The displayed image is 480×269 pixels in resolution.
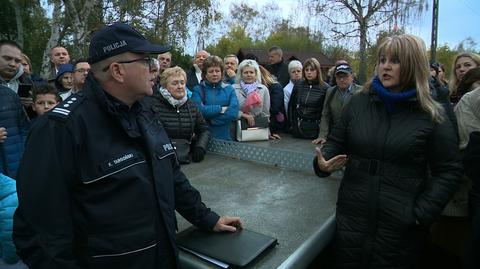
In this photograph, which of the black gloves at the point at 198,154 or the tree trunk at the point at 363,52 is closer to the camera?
the black gloves at the point at 198,154

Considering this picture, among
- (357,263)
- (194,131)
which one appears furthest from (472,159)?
(194,131)

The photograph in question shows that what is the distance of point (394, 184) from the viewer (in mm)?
1912

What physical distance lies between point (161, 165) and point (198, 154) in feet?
5.14

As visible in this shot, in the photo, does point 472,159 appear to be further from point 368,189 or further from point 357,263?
point 357,263

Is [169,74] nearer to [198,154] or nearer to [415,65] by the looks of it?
[198,154]

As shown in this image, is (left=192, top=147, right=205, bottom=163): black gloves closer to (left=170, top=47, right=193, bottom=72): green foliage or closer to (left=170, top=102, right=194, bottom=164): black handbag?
(left=170, top=102, right=194, bottom=164): black handbag

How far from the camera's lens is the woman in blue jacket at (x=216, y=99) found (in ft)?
12.6

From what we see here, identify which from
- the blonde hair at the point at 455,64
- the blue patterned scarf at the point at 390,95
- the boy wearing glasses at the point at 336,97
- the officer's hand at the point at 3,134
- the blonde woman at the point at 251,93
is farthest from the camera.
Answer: the blonde woman at the point at 251,93

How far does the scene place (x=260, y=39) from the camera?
162ft

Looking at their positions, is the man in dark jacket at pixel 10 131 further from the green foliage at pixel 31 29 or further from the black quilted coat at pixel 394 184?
the green foliage at pixel 31 29

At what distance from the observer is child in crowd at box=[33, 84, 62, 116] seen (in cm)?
322

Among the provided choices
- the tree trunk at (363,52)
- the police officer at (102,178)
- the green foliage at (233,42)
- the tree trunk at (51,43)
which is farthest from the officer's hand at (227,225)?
the green foliage at (233,42)

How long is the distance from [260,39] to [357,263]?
49.4m

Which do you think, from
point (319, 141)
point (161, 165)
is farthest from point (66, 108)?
point (319, 141)
